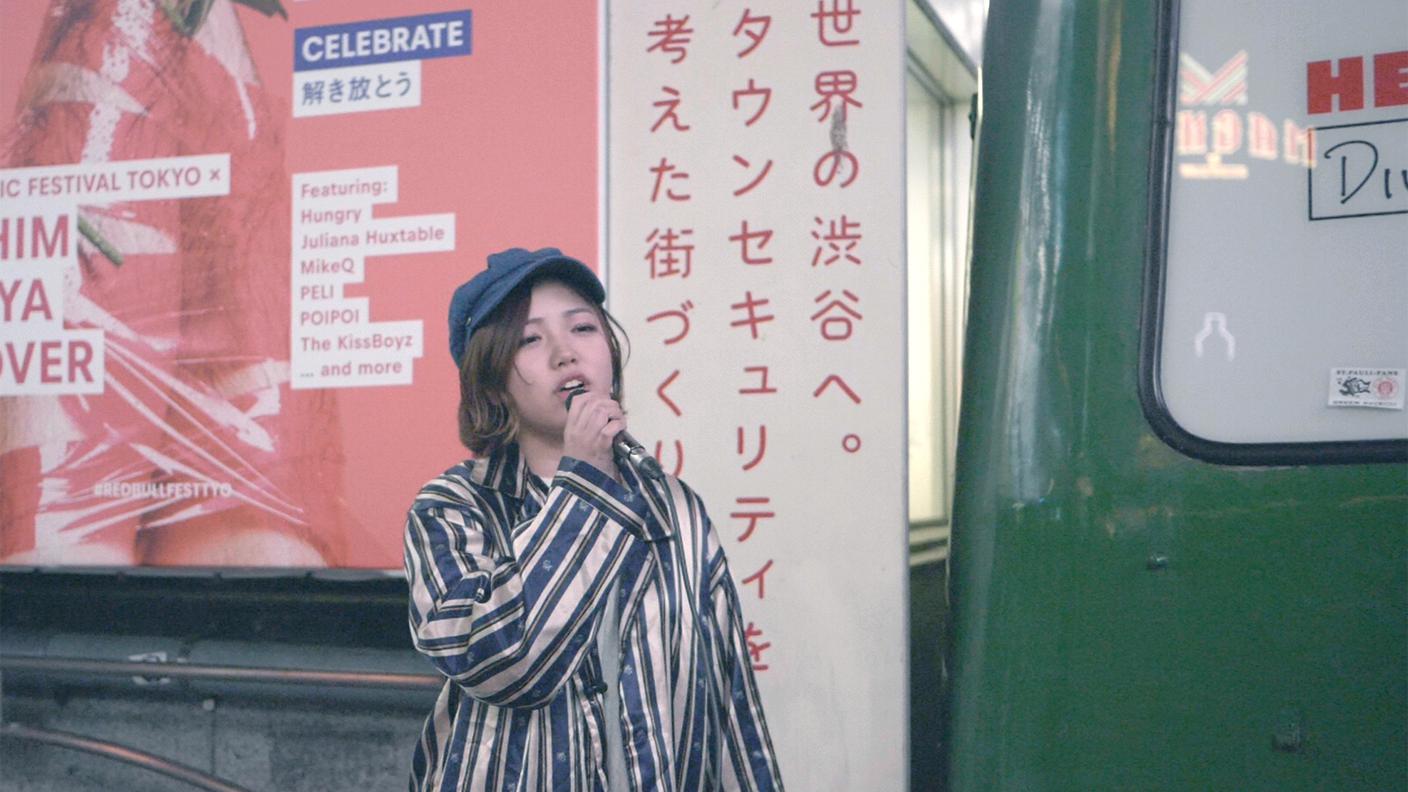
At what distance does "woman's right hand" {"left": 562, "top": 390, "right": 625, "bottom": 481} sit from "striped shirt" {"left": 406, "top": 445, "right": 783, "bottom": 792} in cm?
2

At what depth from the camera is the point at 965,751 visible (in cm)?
190

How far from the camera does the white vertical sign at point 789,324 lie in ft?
9.21

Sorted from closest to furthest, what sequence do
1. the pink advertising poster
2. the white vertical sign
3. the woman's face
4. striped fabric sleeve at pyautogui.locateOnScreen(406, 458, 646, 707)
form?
1. striped fabric sleeve at pyautogui.locateOnScreen(406, 458, 646, 707)
2. the woman's face
3. the white vertical sign
4. the pink advertising poster

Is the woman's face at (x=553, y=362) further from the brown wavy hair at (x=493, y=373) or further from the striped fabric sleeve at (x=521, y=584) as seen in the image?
the striped fabric sleeve at (x=521, y=584)

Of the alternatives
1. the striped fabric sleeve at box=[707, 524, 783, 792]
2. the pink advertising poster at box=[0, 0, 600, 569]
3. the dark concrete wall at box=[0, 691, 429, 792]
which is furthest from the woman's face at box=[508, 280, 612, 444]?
the dark concrete wall at box=[0, 691, 429, 792]

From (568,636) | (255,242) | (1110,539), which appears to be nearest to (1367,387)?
(1110,539)

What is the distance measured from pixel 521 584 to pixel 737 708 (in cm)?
43

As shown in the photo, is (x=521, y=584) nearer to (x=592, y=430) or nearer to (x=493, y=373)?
(x=592, y=430)

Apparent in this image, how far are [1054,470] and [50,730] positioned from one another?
294 cm

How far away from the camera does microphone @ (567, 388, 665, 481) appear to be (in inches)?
70.3

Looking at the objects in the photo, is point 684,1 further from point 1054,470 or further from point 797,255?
point 1054,470

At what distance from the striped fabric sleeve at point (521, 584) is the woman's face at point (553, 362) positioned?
16 centimetres

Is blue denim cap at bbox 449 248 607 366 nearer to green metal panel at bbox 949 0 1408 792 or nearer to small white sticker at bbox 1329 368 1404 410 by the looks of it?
green metal panel at bbox 949 0 1408 792

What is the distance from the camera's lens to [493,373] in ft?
6.13
